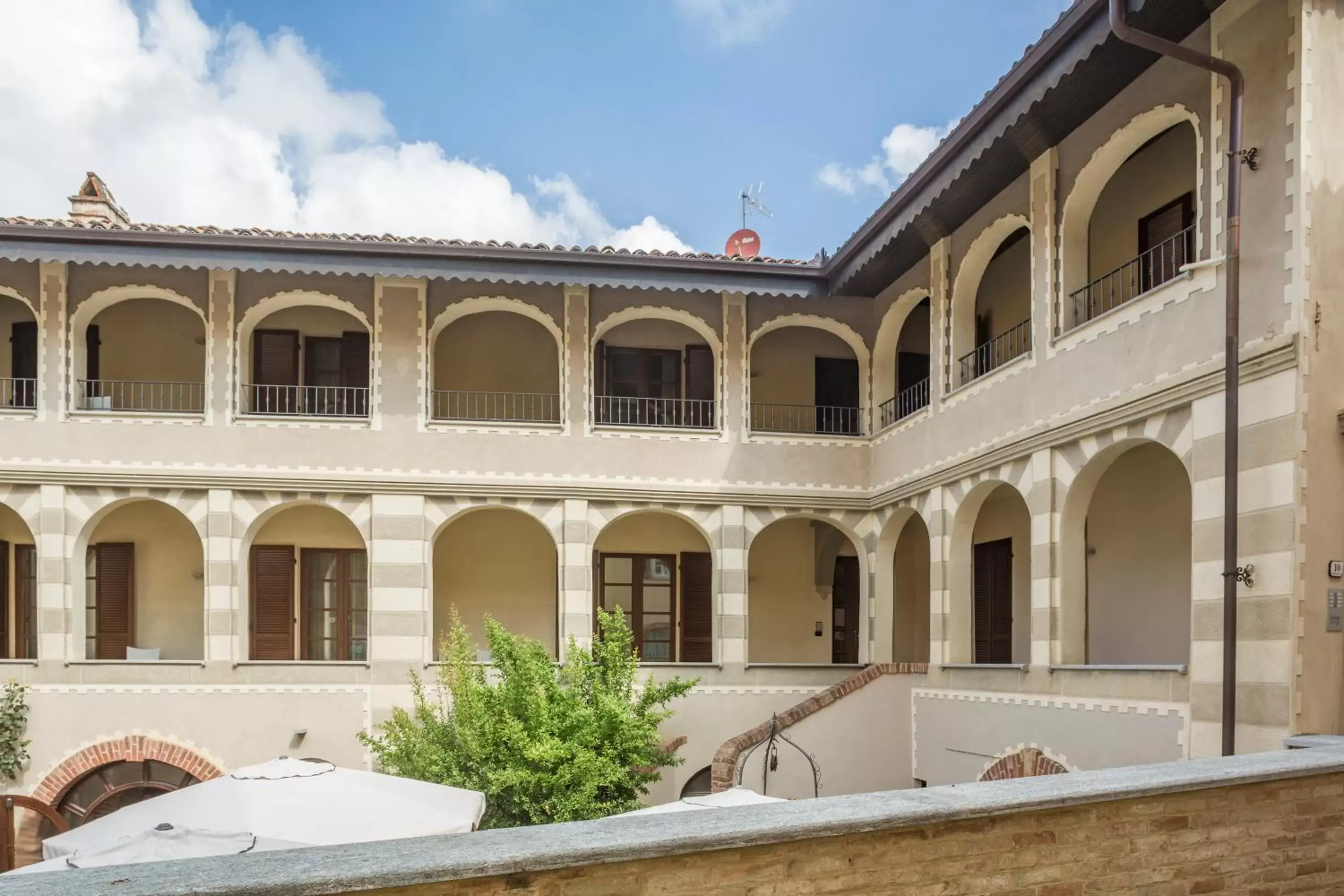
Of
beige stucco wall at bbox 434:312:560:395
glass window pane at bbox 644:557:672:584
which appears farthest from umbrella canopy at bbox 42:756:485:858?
beige stucco wall at bbox 434:312:560:395

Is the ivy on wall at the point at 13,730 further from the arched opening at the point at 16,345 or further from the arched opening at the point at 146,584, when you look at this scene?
the arched opening at the point at 16,345

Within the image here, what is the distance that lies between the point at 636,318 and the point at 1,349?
904 cm

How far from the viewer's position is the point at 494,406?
15.8m

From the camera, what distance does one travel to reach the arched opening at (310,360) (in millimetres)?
15039

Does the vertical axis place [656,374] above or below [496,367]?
below

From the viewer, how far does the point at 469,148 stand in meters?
79.6

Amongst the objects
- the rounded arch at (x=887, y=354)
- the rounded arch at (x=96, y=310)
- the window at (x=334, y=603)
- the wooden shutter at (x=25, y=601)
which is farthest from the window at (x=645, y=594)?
the wooden shutter at (x=25, y=601)

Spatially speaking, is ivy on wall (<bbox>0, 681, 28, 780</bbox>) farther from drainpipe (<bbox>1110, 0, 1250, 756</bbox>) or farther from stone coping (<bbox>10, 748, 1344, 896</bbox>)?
drainpipe (<bbox>1110, 0, 1250, 756</bbox>)

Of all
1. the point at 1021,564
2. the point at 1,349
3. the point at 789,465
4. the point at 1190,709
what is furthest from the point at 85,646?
the point at 1190,709

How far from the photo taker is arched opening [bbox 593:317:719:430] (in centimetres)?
1554

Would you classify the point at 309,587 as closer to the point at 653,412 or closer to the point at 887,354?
the point at 653,412

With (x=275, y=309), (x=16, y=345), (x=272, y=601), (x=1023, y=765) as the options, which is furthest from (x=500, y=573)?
(x=1023, y=765)

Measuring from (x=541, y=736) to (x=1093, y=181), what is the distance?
748 centimetres

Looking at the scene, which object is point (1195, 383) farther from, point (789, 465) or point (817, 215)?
point (817, 215)
